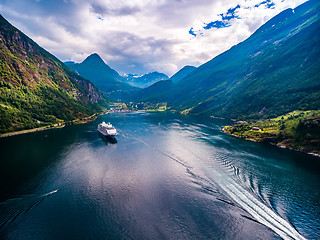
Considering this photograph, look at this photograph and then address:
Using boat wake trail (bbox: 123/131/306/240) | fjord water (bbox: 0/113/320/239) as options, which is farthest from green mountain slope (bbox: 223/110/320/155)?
boat wake trail (bbox: 123/131/306/240)

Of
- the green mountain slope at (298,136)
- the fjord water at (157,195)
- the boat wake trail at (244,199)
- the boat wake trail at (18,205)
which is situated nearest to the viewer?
the fjord water at (157,195)

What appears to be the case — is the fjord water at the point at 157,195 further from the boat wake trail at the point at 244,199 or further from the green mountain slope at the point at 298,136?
the green mountain slope at the point at 298,136

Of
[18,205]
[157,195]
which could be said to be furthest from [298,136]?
[18,205]

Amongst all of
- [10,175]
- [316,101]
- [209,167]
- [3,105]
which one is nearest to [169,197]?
[209,167]

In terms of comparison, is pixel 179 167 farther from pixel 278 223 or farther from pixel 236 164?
pixel 278 223

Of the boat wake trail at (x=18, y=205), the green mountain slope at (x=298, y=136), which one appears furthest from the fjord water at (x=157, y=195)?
the green mountain slope at (x=298, y=136)
